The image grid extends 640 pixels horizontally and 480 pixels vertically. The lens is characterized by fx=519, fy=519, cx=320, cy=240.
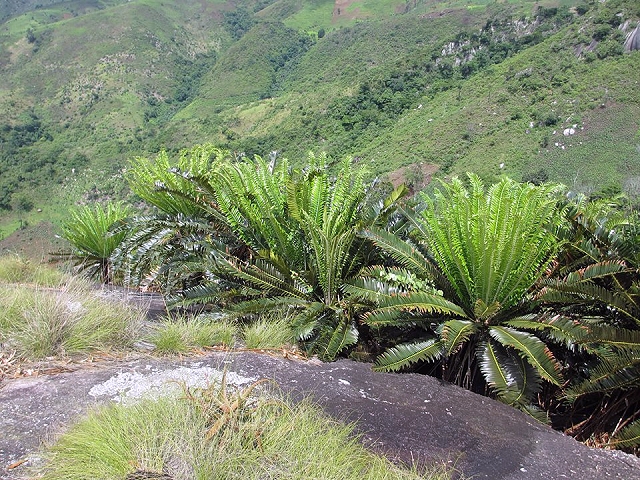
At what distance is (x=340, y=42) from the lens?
111500mm

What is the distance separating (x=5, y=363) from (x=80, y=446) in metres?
1.39

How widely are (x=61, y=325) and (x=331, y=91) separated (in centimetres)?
7959

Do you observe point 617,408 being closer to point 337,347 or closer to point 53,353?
point 337,347

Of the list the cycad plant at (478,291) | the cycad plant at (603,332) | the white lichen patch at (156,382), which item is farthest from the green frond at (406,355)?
the white lichen patch at (156,382)

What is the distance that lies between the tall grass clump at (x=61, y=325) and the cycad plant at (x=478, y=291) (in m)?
1.84

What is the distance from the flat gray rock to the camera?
2.58m

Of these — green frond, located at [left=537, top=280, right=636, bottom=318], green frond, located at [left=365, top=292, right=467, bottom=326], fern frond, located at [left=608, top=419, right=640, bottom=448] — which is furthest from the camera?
green frond, located at [left=365, top=292, right=467, bottom=326]

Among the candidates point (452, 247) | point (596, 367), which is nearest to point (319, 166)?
point (452, 247)

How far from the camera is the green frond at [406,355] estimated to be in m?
3.69

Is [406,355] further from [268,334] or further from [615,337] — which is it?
[615,337]

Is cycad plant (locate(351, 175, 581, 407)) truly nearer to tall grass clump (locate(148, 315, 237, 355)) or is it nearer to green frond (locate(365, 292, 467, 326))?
green frond (locate(365, 292, 467, 326))

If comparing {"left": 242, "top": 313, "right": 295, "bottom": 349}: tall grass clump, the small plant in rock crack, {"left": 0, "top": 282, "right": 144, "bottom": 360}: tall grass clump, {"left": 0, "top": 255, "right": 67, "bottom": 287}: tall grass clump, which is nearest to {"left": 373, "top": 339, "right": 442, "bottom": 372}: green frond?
{"left": 242, "top": 313, "right": 295, "bottom": 349}: tall grass clump

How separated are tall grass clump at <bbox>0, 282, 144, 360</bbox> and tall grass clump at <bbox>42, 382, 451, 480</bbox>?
111 cm

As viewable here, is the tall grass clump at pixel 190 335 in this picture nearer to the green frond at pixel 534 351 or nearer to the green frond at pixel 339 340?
the green frond at pixel 339 340
